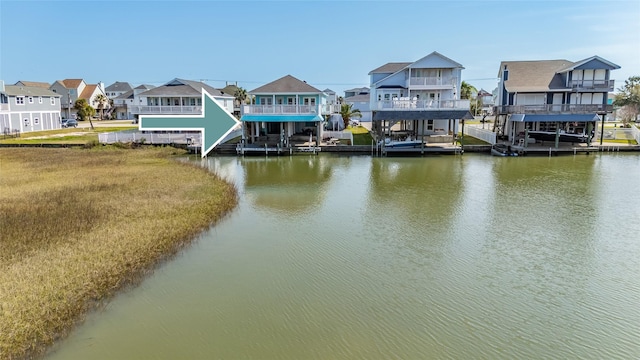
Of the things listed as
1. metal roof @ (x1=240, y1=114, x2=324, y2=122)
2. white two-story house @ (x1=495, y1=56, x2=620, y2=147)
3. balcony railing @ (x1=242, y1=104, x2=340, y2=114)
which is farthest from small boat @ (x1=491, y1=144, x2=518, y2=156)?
balcony railing @ (x1=242, y1=104, x2=340, y2=114)

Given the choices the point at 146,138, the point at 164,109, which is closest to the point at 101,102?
the point at 164,109

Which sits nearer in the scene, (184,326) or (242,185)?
(184,326)

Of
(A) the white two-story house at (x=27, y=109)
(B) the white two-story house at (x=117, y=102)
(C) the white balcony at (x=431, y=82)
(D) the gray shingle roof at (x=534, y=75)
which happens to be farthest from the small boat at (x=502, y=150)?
(B) the white two-story house at (x=117, y=102)

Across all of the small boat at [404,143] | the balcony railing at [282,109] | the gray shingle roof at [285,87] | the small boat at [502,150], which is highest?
the gray shingle roof at [285,87]

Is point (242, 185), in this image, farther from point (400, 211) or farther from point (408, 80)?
point (408, 80)

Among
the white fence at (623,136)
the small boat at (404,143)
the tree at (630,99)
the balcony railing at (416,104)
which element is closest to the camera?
the small boat at (404,143)

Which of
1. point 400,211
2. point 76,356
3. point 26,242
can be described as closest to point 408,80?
point 400,211

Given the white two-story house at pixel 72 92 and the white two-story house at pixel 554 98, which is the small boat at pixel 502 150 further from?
the white two-story house at pixel 72 92

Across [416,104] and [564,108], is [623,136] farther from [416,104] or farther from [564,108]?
[416,104]
